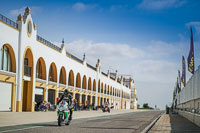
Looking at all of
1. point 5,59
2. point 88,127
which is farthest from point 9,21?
point 88,127

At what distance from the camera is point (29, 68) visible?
31516 millimetres

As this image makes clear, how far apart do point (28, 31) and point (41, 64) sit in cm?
580

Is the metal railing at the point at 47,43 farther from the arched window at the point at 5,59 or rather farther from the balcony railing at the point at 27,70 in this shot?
the arched window at the point at 5,59

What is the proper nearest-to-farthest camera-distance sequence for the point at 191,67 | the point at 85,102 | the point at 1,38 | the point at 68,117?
the point at 68,117 < the point at 191,67 < the point at 1,38 < the point at 85,102

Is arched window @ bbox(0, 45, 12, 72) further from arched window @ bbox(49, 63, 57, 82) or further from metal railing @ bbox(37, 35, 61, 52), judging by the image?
arched window @ bbox(49, 63, 57, 82)

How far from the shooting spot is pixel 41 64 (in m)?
35.2

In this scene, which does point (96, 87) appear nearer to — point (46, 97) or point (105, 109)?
point (105, 109)

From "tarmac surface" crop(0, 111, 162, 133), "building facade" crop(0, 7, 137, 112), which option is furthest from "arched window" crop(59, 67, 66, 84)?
"tarmac surface" crop(0, 111, 162, 133)

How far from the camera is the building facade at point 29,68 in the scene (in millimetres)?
26812

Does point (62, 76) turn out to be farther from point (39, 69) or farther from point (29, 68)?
point (29, 68)

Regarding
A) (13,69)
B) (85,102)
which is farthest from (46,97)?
(85,102)

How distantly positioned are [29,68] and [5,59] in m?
4.64

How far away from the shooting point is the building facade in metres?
26.8

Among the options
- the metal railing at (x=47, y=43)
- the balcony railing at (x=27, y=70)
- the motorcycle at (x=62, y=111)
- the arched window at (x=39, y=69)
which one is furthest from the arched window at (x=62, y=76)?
the motorcycle at (x=62, y=111)
